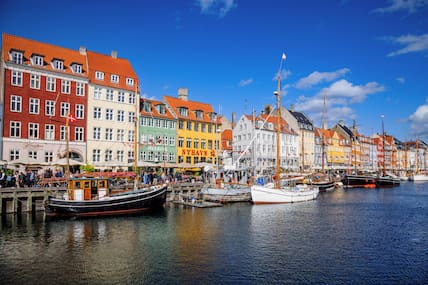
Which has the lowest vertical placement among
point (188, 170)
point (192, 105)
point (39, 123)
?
point (188, 170)

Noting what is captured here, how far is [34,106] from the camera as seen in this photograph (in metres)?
48.2

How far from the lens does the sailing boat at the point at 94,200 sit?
33.7 m

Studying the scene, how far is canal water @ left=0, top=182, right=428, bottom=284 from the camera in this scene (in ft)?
59.0

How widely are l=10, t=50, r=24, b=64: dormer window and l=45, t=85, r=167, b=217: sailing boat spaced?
18424 millimetres

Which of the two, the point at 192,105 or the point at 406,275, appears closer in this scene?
the point at 406,275

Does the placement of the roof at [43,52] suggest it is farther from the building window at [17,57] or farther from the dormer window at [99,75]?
the dormer window at [99,75]

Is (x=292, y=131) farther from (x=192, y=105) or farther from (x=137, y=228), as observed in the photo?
(x=137, y=228)

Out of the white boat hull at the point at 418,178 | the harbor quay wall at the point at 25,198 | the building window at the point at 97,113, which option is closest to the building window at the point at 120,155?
the building window at the point at 97,113

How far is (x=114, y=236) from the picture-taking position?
86.7ft

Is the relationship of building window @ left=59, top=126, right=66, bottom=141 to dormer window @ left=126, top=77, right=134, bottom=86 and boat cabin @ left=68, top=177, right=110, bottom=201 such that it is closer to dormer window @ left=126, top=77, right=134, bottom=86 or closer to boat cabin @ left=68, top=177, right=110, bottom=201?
dormer window @ left=126, top=77, right=134, bottom=86

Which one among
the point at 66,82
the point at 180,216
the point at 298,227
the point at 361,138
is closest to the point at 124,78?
the point at 66,82

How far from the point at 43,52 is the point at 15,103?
8.67 metres

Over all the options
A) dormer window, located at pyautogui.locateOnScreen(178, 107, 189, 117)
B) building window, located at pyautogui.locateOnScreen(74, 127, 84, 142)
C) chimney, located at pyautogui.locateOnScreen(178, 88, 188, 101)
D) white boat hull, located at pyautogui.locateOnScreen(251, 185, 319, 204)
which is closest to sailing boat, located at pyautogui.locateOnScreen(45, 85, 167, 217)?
white boat hull, located at pyautogui.locateOnScreen(251, 185, 319, 204)

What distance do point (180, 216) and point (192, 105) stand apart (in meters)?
37.9
